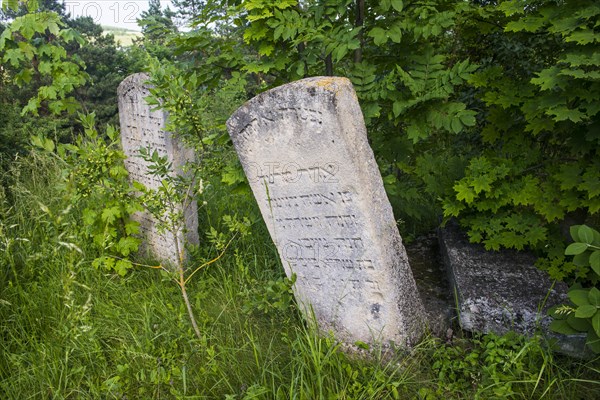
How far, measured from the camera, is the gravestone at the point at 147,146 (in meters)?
3.48

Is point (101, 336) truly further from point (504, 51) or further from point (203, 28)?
point (504, 51)

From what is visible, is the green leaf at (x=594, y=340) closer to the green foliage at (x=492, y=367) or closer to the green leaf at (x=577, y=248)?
the green foliage at (x=492, y=367)

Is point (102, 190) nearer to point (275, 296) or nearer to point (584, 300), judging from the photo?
point (275, 296)

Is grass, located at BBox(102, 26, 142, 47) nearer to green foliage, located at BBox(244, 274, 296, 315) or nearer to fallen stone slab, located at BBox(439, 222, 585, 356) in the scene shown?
green foliage, located at BBox(244, 274, 296, 315)

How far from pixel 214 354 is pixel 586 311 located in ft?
5.58

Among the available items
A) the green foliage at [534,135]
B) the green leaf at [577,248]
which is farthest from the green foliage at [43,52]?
the green leaf at [577,248]

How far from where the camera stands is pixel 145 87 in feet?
11.4

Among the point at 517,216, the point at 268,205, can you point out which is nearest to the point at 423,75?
the point at 517,216

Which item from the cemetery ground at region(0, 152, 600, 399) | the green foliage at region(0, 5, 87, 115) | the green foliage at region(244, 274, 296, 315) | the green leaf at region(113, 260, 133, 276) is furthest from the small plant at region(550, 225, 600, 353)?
the green foliage at region(0, 5, 87, 115)

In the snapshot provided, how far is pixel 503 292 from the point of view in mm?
2576

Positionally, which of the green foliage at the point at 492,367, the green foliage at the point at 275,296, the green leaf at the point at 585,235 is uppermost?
the green leaf at the point at 585,235

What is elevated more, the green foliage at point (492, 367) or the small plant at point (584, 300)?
the small plant at point (584, 300)

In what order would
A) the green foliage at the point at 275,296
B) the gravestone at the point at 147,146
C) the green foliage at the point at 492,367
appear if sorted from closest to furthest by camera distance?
1. the green foliage at the point at 492,367
2. the green foliage at the point at 275,296
3. the gravestone at the point at 147,146

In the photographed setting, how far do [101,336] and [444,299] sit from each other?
2.06 m
